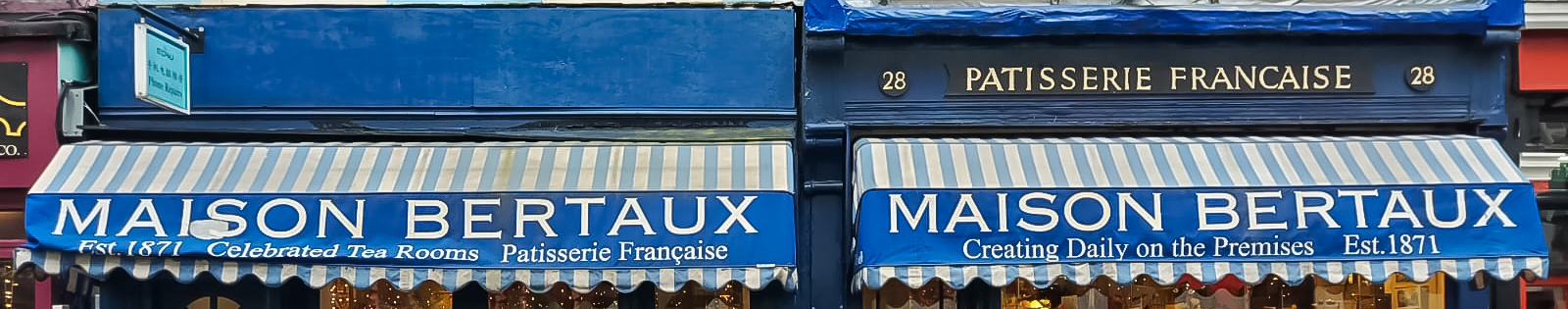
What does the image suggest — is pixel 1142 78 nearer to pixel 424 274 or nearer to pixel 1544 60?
pixel 1544 60

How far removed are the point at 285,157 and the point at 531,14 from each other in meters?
2.04

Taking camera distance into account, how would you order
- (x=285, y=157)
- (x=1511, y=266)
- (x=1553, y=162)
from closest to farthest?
(x=1511, y=266) → (x=285, y=157) → (x=1553, y=162)

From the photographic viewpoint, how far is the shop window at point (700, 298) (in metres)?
8.87

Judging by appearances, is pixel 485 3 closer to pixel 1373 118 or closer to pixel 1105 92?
pixel 1105 92

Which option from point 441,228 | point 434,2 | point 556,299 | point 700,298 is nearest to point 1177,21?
point 700,298

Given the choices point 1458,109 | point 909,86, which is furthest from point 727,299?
point 1458,109

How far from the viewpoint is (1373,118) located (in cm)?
866

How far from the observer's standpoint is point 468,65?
8.56m

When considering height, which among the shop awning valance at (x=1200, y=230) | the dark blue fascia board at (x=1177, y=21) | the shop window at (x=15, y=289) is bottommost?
the shop window at (x=15, y=289)

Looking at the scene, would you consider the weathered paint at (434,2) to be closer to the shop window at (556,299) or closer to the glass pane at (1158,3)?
the glass pane at (1158,3)

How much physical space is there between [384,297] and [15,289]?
107 inches

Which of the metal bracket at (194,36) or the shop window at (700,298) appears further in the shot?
the shop window at (700,298)

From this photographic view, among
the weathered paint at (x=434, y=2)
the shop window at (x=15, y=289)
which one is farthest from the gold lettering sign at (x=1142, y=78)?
the shop window at (x=15, y=289)

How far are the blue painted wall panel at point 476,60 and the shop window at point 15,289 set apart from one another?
1430 mm
